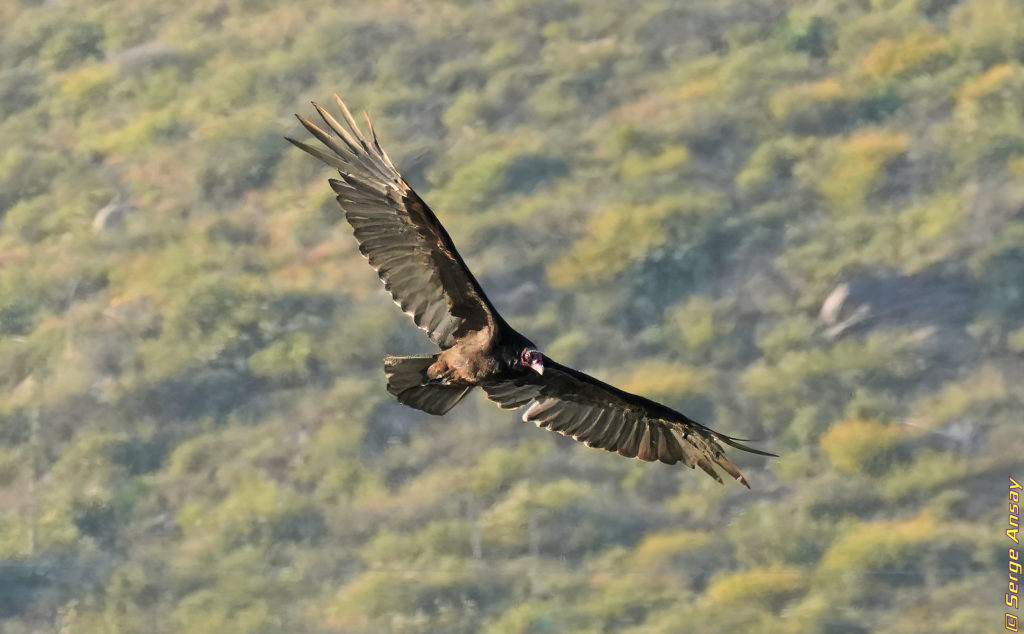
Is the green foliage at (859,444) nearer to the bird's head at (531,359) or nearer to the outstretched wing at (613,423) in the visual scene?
the outstretched wing at (613,423)

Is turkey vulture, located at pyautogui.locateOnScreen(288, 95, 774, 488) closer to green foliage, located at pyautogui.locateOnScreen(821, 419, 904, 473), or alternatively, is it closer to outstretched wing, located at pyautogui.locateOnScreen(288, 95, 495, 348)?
outstretched wing, located at pyautogui.locateOnScreen(288, 95, 495, 348)

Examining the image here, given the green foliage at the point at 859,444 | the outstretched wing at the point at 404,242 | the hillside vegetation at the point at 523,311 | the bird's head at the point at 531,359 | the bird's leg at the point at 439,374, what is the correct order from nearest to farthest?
the outstretched wing at the point at 404,242
the bird's head at the point at 531,359
the bird's leg at the point at 439,374
the hillside vegetation at the point at 523,311
the green foliage at the point at 859,444

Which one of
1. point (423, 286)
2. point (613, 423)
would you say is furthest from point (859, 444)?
point (423, 286)

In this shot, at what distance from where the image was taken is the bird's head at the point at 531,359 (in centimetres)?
1184

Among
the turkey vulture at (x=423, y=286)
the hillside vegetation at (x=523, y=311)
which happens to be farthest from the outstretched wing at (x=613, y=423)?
the hillside vegetation at (x=523, y=311)

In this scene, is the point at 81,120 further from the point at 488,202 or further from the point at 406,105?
the point at 488,202

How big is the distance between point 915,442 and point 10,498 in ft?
48.1

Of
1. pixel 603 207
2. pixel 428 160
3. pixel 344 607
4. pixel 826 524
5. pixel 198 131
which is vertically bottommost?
pixel 826 524

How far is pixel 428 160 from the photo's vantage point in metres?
31.0

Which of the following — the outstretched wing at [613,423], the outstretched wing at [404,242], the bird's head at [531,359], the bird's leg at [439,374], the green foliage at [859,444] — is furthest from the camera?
the green foliage at [859,444]

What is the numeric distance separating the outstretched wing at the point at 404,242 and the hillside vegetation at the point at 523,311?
12429mm

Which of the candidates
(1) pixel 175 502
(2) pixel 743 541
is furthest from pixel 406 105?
(2) pixel 743 541

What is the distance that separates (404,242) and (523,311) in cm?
1625

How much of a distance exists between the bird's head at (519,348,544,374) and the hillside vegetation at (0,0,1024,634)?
41.1ft
